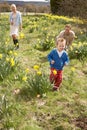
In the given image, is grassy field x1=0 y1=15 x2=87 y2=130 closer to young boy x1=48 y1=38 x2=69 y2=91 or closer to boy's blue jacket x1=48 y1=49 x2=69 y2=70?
young boy x1=48 y1=38 x2=69 y2=91

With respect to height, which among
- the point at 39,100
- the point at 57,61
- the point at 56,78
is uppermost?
the point at 57,61

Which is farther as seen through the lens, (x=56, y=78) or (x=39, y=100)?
(x=56, y=78)

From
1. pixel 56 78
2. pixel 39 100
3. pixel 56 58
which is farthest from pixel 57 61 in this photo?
pixel 39 100

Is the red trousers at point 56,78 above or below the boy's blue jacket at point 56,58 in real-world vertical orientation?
below

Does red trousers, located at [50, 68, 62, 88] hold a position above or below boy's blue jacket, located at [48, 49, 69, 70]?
below

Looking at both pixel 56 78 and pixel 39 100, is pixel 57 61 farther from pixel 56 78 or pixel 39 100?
pixel 39 100

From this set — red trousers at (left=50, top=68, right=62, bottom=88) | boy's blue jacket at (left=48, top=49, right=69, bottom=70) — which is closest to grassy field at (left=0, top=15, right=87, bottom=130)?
red trousers at (left=50, top=68, right=62, bottom=88)

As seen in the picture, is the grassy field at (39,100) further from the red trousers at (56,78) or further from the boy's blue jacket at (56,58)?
the boy's blue jacket at (56,58)

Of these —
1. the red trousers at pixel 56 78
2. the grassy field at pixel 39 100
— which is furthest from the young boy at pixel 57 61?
the grassy field at pixel 39 100

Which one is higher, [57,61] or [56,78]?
[57,61]

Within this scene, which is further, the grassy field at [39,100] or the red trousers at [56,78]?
the red trousers at [56,78]

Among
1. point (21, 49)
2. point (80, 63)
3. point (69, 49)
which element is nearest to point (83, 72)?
point (80, 63)

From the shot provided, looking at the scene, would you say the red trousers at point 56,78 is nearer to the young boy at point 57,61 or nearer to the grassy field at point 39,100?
the young boy at point 57,61

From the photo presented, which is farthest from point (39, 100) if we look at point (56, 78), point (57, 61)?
point (57, 61)
